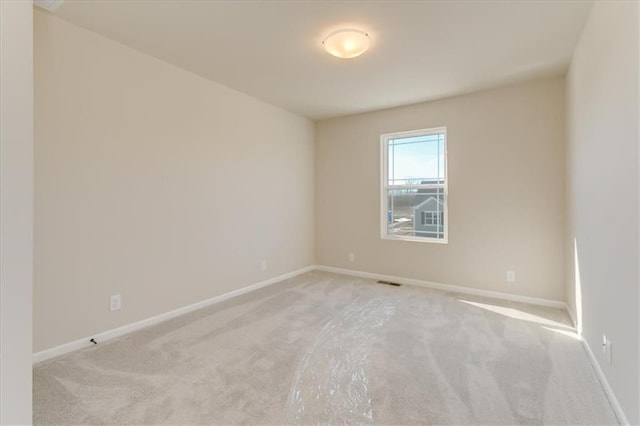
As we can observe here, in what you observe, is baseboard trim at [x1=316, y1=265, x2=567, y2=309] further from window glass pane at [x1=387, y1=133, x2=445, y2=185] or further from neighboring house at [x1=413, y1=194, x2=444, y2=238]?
window glass pane at [x1=387, y1=133, x2=445, y2=185]

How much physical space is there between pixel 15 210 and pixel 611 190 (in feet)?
9.62

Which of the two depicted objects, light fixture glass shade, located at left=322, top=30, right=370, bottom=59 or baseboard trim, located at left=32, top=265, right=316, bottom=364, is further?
light fixture glass shade, located at left=322, top=30, right=370, bottom=59

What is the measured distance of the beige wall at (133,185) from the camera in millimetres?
2246

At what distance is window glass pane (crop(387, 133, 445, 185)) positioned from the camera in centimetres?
411

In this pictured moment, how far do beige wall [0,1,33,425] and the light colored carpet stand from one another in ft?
1.70

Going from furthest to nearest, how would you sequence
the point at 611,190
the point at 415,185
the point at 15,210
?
the point at 415,185
the point at 611,190
the point at 15,210

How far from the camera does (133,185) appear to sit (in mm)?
2730

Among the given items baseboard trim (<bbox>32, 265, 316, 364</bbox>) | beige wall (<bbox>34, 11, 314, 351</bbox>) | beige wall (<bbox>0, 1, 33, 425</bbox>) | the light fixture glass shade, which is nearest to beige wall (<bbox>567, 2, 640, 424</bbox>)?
the light fixture glass shade

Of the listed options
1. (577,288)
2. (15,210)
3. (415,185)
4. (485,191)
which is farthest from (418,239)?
(15,210)

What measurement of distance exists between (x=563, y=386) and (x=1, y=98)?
3.20 metres

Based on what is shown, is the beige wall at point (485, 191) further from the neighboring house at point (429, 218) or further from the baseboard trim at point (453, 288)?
the neighboring house at point (429, 218)

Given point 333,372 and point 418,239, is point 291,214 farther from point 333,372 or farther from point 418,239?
point 333,372

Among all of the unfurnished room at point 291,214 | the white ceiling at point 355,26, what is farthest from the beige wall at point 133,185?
the white ceiling at point 355,26

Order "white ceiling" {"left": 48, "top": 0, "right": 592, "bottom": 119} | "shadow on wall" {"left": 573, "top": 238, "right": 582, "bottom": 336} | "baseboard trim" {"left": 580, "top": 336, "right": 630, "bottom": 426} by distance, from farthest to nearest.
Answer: "shadow on wall" {"left": 573, "top": 238, "right": 582, "bottom": 336} < "white ceiling" {"left": 48, "top": 0, "right": 592, "bottom": 119} < "baseboard trim" {"left": 580, "top": 336, "right": 630, "bottom": 426}
